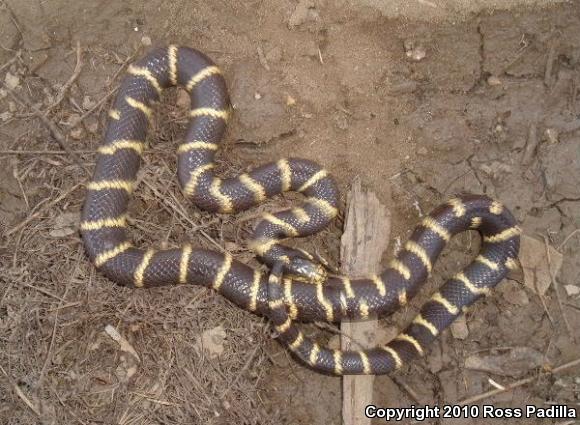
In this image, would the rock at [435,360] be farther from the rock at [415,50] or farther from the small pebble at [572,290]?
the rock at [415,50]

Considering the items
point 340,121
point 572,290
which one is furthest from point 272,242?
point 572,290

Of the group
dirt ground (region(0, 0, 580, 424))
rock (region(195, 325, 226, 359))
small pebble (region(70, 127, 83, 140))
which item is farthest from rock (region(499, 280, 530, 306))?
small pebble (region(70, 127, 83, 140))

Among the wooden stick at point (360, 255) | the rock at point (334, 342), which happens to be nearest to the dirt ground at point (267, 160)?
the wooden stick at point (360, 255)

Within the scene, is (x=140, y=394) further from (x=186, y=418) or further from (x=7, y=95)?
(x=7, y=95)

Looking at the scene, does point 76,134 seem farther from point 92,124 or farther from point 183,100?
point 183,100

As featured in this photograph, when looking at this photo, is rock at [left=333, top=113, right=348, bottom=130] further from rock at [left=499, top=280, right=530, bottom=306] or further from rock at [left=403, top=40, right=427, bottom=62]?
rock at [left=499, top=280, right=530, bottom=306]

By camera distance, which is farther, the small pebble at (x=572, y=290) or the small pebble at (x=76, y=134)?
the small pebble at (x=76, y=134)
